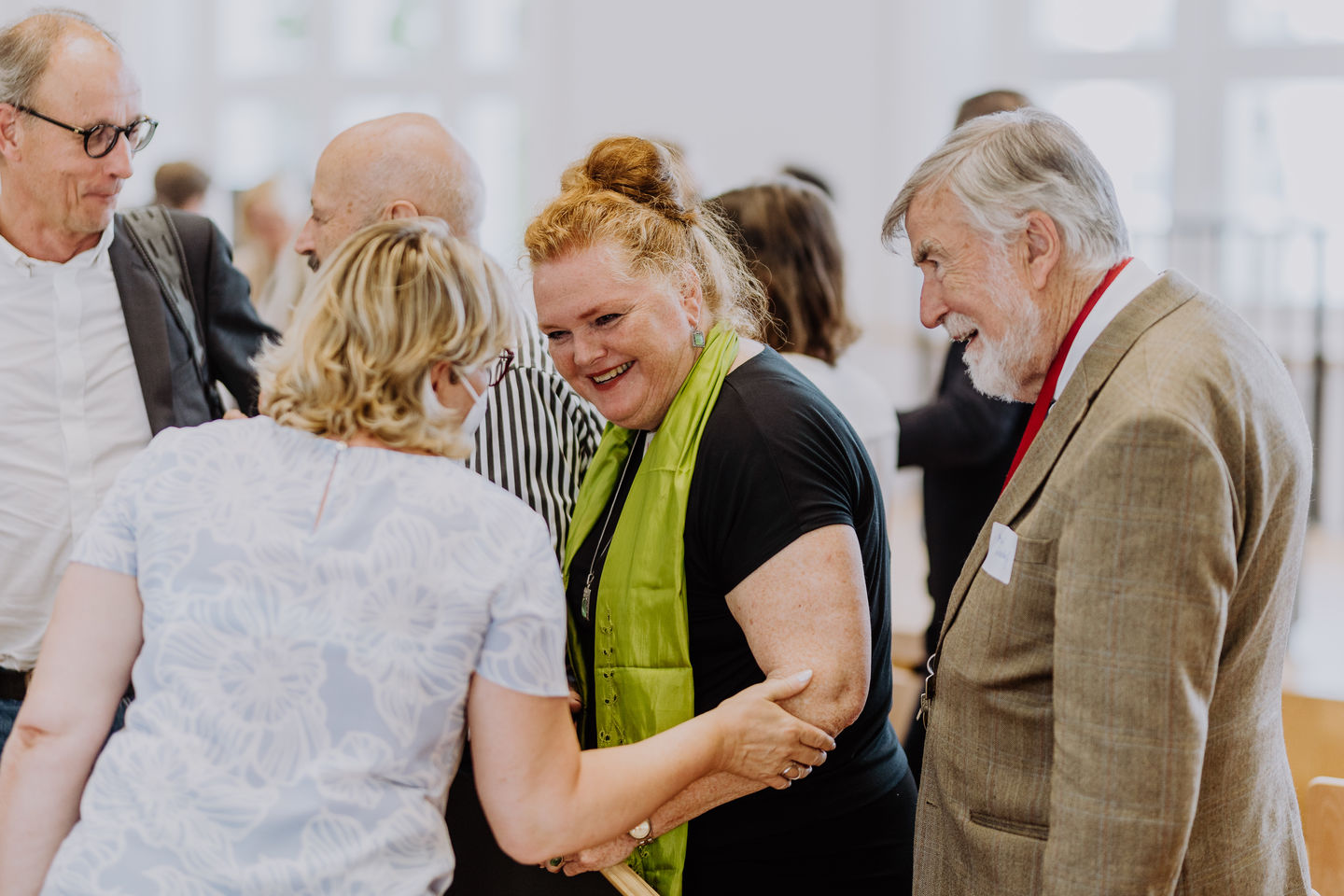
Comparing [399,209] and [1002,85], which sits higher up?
[1002,85]

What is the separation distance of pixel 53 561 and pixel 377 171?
0.85 meters

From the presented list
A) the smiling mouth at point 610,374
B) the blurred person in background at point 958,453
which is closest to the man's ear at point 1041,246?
the smiling mouth at point 610,374

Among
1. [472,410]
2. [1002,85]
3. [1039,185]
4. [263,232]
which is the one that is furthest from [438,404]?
[1002,85]

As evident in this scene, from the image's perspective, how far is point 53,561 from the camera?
1.99 m

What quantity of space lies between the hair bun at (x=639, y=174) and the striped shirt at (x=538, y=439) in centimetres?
39

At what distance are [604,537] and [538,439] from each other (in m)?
0.29

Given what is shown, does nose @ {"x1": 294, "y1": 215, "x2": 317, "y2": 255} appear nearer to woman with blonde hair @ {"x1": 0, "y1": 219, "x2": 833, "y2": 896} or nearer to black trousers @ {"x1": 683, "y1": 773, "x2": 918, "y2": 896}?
woman with blonde hair @ {"x1": 0, "y1": 219, "x2": 833, "y2": 896}

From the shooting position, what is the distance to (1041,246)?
53.9 inches

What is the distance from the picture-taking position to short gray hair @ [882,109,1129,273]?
4.45ft

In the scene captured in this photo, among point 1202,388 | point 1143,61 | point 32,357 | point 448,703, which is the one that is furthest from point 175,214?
point 1143,61

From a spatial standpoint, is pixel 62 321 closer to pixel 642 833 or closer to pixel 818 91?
pixel 642 833

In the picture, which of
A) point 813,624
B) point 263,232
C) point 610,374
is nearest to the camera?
point 813,624

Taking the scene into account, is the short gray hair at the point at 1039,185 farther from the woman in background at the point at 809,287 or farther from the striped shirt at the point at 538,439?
the woman in background at the point at 809,287

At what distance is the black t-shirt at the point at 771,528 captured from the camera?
1.50 m
